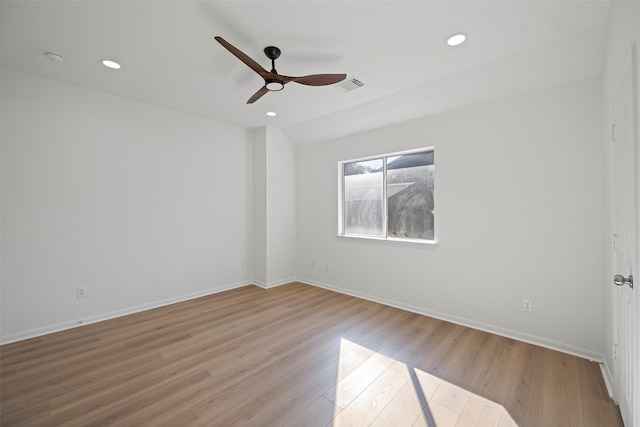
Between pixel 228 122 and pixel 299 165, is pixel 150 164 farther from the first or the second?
pixel 299 165

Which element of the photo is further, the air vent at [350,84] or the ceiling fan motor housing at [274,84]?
the air vent at [350,84]

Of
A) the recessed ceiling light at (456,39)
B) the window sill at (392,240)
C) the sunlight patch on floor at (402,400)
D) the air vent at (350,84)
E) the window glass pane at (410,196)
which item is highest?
the air vent at (350,84)

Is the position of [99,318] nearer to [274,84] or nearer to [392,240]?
[274,84]

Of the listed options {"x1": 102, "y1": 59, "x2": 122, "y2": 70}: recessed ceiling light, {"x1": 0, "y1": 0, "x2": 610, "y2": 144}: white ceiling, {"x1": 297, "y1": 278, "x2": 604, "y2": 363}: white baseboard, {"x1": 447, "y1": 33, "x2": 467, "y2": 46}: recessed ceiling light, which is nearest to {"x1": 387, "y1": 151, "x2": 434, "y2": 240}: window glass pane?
{"x1": 0, "y1": 0, "x2": 610, "y2": 144}: white ceiling

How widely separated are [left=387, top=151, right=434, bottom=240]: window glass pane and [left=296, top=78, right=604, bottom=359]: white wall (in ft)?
0.67

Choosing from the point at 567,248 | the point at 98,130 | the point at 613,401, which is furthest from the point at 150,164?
the point at 613,401

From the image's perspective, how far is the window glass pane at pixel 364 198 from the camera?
409 centimetres

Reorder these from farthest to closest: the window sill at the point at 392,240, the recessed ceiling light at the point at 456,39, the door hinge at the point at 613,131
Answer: the window sill at the point at 392,240
the recessed ceiling light at the point at 456,39
the door hinge at the point at 613,131

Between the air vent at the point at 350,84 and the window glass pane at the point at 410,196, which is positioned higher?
the air vent at the point at 350,84

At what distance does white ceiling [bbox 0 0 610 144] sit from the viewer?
184cm

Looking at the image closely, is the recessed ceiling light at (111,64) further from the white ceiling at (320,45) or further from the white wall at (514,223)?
the white wall at (514,223)

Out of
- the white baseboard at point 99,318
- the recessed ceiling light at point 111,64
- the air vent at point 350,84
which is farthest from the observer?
the air vent at point 350,84

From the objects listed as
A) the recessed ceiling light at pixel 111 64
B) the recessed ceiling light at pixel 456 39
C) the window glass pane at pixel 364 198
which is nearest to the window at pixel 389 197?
the window glass pane at pixel 364 198

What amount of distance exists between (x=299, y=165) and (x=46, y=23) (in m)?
3.44
